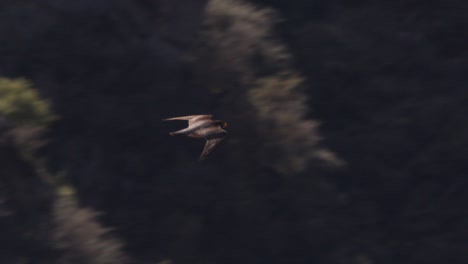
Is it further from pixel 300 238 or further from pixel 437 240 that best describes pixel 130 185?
pixel 437 240

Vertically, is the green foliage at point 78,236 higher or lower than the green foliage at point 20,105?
lower

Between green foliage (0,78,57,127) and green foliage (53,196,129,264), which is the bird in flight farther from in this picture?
green foliage (0,78,57,127)

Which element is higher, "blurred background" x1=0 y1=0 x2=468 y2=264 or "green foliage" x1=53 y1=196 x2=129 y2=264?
"blurred background" x1=0 y1=0 x2=468 y2=264

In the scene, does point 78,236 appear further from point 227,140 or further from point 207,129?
point 207,129

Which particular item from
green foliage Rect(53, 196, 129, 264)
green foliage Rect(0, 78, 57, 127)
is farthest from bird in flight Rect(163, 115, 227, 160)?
green foliage Rect(0, 78, 57, 127)

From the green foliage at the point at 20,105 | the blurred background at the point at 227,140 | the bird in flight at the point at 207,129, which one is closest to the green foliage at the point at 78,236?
the blurred background at the point at 227,140

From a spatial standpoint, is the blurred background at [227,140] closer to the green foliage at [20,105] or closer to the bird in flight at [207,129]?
the green foliage at [20,105]

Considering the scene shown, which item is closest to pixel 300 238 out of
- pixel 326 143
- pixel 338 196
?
pixel 338 196
